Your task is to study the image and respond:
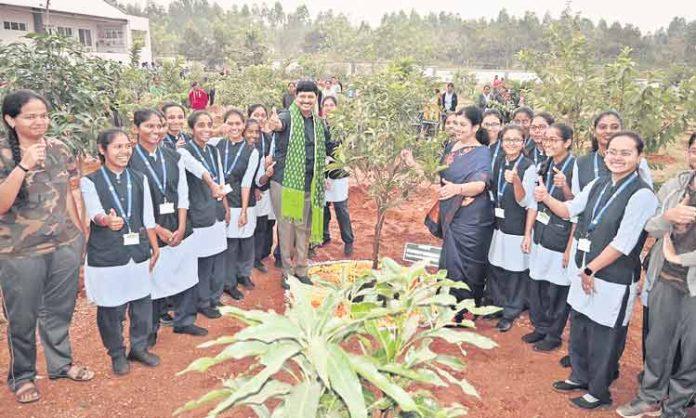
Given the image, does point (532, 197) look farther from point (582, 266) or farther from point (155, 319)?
point (155, 319)

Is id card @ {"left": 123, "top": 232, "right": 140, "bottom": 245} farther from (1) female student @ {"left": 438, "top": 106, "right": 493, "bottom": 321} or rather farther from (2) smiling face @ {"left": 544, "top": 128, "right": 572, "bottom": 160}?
(2) smiling face @ {"left": 544, "top": 128, "right": 572, "bottom": 160}

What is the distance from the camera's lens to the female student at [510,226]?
4.30 metres

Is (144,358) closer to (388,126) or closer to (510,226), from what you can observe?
(388,126)

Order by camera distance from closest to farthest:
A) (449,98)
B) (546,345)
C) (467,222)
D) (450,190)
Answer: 1. (450,190)
2. (546,345)
3. (467,222)
4. (449,98)

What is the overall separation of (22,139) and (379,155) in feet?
8.57

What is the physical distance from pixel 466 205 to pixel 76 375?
330 cm

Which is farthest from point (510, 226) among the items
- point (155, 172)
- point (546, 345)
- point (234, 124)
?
point (155, 172)

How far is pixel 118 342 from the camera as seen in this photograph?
373cm

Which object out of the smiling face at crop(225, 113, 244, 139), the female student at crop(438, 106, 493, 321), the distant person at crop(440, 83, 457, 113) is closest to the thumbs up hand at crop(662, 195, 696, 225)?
the female student at crop(438, 106, 493, 321)

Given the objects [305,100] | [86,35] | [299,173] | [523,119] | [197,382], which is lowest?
[197,382]

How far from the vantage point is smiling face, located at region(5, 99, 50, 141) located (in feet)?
10.1

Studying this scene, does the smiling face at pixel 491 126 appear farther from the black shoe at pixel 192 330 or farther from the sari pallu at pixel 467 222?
the black shoe at pixel 192 330

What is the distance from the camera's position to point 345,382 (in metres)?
1.31

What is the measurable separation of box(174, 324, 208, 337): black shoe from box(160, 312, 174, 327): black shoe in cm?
21
